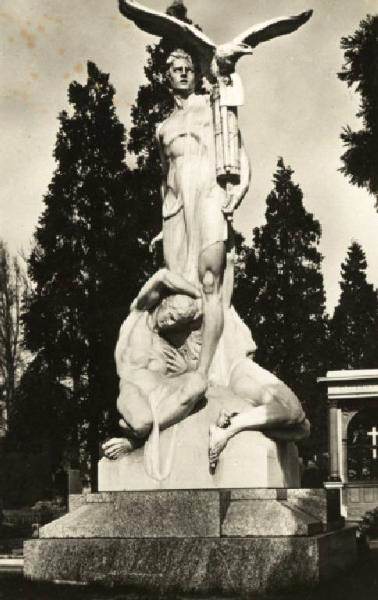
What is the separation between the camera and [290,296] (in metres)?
37.4

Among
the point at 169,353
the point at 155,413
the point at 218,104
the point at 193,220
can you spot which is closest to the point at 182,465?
the point at 155,413

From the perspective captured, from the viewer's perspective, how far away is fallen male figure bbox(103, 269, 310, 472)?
24.0ft

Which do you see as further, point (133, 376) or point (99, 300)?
point (99, 300)

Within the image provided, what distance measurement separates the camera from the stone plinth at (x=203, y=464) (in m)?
7.16

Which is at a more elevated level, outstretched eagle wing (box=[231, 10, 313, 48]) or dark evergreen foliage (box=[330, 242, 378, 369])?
dark evergreen foliage (box=[330, 242, 378, 369])

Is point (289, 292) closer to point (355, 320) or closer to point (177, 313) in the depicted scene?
point (355, 320)

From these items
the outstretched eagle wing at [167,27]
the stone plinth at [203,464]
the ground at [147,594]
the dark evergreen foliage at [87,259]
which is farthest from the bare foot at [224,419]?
the dark evergreen foliage at [87,259]

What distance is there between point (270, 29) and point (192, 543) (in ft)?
14.4

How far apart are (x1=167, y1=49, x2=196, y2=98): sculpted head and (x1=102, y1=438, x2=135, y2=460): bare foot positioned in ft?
10.2

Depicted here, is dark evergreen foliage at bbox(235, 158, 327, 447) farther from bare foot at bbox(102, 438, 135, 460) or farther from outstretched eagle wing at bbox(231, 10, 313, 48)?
bare foot at bbox(102, 438, 135, 460)

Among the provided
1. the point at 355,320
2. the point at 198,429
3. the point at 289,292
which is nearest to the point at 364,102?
the point at 198,429

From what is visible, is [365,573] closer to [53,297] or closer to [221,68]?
[221,68]

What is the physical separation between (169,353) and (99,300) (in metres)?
19.5

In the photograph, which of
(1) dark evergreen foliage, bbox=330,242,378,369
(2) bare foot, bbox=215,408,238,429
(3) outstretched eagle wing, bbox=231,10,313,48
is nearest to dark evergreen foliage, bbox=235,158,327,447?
(1) dark evergreen foliage, bbox=330,242,378,369
